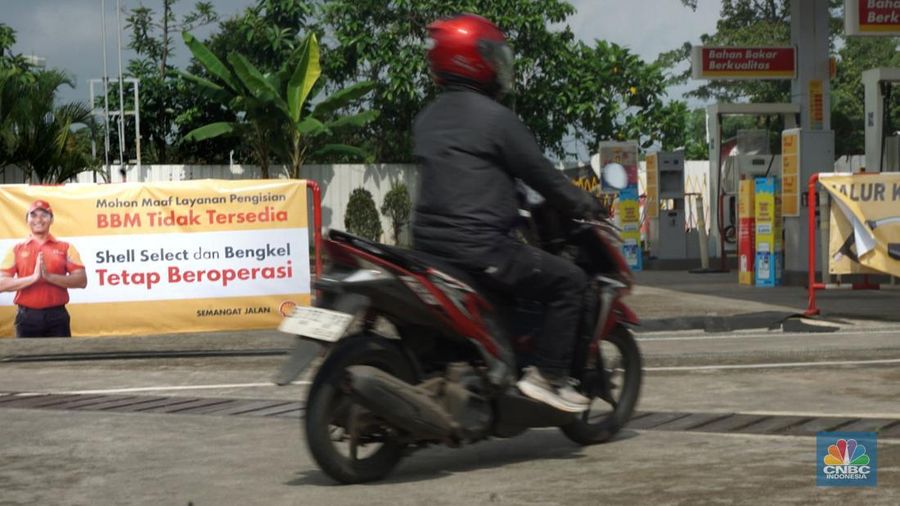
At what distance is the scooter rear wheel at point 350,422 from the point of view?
5781 millimetres

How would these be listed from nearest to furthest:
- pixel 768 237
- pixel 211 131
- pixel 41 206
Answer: pixel 41 206, pixel 768 237, pixel 211 131

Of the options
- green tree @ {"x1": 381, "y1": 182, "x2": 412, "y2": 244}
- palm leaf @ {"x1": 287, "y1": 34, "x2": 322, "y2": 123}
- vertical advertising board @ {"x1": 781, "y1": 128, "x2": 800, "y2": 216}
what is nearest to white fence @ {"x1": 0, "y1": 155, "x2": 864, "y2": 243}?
green tree @ {"x1": 381, "y1": 182, "x2": 412, "y2": 244}

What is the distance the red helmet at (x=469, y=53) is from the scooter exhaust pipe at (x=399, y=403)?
1.34 m

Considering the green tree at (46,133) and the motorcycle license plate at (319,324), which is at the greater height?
the green tree at (46,133)

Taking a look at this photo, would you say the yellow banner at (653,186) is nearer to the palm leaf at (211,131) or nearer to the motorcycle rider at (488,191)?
the palm leaf at (211,131)

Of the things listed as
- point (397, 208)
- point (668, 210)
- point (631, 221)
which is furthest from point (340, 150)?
point (631, 221)

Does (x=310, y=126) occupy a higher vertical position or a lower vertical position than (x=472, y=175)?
higher

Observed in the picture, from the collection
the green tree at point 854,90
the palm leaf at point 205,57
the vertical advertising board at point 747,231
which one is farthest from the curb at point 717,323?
the green tree at point 854,90

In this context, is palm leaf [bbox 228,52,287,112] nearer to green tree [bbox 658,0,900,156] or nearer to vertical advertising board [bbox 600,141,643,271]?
vertical advertising board [bbox 600,141,643,271]

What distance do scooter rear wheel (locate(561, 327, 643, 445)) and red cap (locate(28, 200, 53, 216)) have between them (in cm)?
734

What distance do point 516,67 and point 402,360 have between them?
40115 mm

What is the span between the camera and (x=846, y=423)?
23.9ft

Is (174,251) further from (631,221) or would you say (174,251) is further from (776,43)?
(776,43)

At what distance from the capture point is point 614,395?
279 inches
